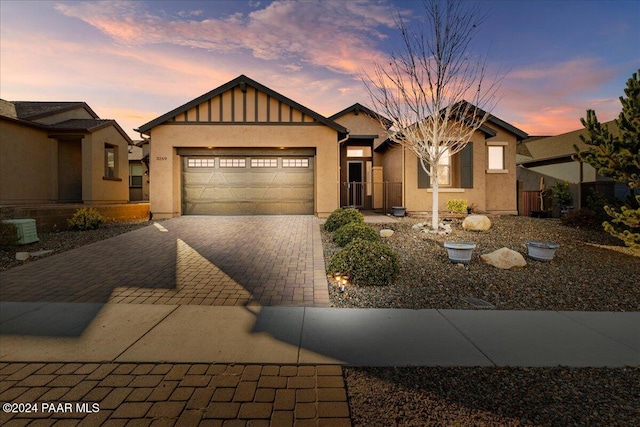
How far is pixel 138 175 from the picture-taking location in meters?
27.5

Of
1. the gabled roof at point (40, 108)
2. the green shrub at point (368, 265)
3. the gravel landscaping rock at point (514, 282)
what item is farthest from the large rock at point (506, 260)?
the gabled roof at point (40, 108)

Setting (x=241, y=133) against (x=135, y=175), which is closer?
(x=241, y=133)

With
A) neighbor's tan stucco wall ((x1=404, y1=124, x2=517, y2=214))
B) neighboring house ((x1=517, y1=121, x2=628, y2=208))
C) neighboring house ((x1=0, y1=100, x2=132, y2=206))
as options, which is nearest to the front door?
neighbor's tan stucco wall ((x1=404, y1=124, x2=517, y2=214))

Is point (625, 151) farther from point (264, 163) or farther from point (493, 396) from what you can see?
point (264, 163)

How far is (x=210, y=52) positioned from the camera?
12.8 m

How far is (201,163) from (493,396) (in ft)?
46.8

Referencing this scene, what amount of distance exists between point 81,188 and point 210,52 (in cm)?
1048

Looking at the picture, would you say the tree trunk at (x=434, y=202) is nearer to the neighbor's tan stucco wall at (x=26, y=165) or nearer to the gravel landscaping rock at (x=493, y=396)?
the gravel landscaping rock at (x=493, y=396)

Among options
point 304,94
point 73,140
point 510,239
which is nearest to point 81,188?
point 73,140

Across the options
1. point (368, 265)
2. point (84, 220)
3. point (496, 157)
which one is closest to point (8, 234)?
point (84, 220)

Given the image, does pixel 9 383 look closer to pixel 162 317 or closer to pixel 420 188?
pixel 162 317

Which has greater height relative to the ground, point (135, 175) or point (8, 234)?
point (135, 175)

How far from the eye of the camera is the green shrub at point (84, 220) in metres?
10.8

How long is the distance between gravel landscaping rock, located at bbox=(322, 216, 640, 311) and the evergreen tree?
0.84m
